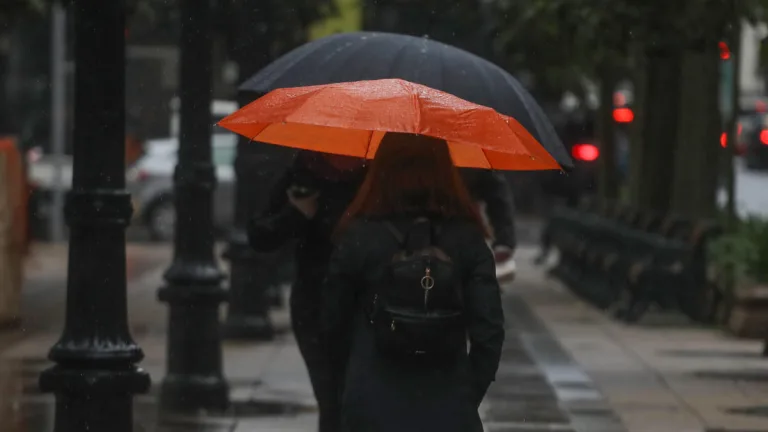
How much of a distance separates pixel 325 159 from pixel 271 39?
7.17 m

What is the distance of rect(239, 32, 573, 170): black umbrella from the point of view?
6.25 meters

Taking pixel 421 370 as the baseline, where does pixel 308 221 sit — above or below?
above

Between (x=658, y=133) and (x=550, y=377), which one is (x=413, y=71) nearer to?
(x=550, y=377)

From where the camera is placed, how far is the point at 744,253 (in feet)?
46.8

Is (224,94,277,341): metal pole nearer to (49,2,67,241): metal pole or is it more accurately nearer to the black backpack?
the black backpack

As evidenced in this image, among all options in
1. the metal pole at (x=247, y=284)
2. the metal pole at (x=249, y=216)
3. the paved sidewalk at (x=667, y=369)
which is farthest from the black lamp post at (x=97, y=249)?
the metal pole at (x=247, y=284)

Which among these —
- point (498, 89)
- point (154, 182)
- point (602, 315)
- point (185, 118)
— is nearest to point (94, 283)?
point (498, 89)

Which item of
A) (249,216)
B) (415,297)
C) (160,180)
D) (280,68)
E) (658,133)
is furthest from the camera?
(160,180)

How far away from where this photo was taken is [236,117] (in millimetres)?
5816

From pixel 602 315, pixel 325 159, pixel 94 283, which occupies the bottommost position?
pixel 602 315

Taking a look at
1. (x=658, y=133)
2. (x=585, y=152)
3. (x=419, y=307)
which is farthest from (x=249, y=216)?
(x=585, y=152)

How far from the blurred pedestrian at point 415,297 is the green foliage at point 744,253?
30.6ft

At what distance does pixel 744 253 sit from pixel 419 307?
9791 millimetres

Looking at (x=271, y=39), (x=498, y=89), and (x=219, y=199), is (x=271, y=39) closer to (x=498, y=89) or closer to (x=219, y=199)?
(x=498, y=89)
